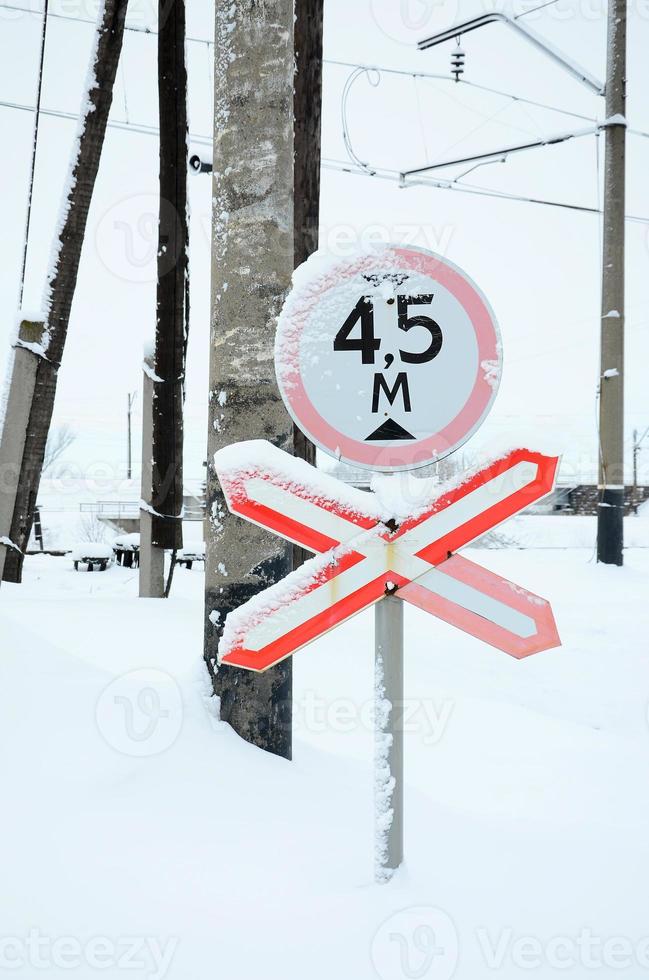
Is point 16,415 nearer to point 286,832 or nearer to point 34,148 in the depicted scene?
point 34,148

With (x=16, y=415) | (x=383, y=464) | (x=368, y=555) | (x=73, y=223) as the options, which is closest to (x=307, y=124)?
(x=73, y=223)

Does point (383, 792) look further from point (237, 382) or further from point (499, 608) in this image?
point (237, 382)

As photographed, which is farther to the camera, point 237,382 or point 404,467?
point 237,382

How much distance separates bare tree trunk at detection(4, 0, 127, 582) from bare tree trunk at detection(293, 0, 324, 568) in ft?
7.24

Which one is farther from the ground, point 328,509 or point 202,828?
point 328,509

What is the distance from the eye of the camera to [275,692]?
256 cm

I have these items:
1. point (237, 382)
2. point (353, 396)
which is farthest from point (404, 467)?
point (237, 382)

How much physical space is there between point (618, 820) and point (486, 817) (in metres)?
0.46

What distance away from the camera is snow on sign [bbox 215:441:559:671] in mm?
1553

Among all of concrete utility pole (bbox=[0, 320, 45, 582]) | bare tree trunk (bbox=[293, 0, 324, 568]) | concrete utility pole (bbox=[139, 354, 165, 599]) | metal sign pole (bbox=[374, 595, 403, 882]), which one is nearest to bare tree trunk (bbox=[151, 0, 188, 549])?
concrete utility pole (bbox=[139, 354, 165, 599])

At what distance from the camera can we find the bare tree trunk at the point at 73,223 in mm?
5656

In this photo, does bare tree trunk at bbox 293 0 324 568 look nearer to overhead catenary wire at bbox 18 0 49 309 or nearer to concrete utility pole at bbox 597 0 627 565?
overhead catenary wire at bbox 18 0 49 309

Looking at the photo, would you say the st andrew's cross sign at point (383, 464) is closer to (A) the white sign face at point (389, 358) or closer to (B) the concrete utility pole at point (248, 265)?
(A) the white sign face at point (389, 358)

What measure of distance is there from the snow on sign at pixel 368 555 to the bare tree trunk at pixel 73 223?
4.47m
